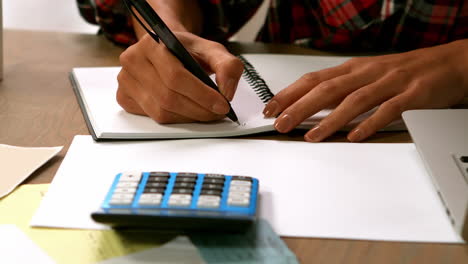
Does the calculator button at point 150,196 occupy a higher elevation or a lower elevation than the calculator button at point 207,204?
higher

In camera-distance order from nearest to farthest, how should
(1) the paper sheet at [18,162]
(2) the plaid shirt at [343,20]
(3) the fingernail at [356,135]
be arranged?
(1) the paper sheet at [18,162]
(3) the fingernail at [356,135]
(2) the plaid shirt at [343,20]

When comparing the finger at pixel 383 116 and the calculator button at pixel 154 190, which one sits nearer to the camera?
the calculator button at pixel 154 190

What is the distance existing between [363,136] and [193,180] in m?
0.25

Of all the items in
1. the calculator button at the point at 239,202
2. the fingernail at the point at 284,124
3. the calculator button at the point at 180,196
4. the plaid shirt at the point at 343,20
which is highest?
the calculator button at the point at 180,196

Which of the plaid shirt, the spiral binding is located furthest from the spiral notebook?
the plaid shirt

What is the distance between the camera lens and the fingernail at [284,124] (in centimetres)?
64

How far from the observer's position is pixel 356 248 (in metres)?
0.44

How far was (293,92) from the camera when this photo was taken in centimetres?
68

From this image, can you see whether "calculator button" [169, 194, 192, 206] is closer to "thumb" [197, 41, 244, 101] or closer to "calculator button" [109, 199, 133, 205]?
"calculator button" [109, 199, 133, 205]

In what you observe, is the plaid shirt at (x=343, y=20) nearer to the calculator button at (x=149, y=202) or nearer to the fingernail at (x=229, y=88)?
the fingernail at (x=229, y=88)

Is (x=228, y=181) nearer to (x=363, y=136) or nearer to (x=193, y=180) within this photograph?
(x=193, y=180)

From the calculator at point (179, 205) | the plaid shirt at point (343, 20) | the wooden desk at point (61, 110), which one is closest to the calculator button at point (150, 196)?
the calculator at point (179, 205)

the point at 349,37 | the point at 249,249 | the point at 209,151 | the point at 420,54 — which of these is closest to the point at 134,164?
the point at 209,151

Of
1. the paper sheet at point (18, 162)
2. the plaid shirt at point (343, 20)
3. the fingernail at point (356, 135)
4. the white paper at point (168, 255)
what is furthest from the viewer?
the plaid shirt at point (343, 20)
